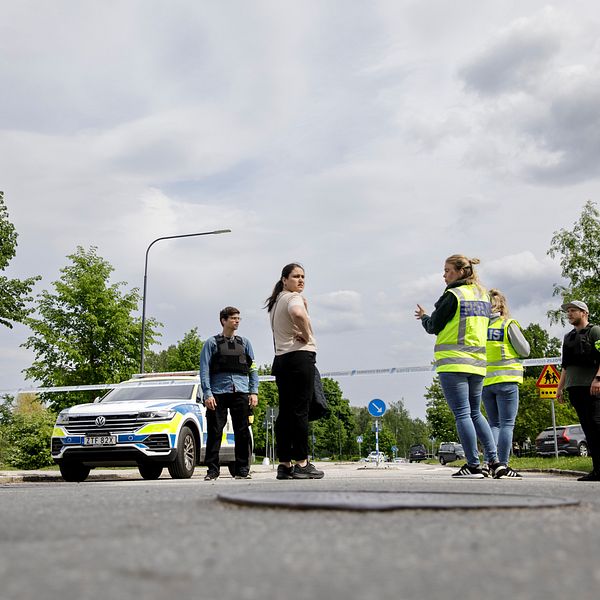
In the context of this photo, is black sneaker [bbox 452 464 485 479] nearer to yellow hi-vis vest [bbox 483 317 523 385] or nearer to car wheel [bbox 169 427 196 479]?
yellow hi-vis vest [bbox 483 317 523 385]

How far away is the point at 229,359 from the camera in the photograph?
10.3 metres

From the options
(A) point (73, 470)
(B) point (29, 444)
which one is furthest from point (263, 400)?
(A) point (73, 470)

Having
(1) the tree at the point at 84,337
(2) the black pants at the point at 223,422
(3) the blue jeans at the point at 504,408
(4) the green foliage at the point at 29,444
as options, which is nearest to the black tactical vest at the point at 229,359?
(2) the black pants at the point at 223,422

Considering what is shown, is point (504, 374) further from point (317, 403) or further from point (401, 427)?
point (401, 427)

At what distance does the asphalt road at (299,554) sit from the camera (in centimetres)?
232

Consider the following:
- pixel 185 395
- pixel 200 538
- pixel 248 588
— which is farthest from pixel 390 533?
pixel 185 395

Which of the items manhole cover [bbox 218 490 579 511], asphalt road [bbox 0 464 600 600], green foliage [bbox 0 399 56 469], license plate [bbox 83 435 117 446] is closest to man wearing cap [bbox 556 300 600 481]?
manhole cover [bbox 218 490 579 511]

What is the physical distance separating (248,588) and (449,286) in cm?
701

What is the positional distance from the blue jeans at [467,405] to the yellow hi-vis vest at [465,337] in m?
0.10

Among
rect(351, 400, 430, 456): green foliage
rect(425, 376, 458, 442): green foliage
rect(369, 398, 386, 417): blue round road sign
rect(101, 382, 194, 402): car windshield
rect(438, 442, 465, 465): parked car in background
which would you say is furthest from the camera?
rect(351, 400, 430, 456): green foliage

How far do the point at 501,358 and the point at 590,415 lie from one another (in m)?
1.19

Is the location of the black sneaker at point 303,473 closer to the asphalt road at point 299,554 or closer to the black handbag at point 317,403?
the black handbag at point 317,403

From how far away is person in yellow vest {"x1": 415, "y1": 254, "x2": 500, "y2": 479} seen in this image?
28.9 feet

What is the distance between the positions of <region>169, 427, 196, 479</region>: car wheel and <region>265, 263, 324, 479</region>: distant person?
3.53 metres
